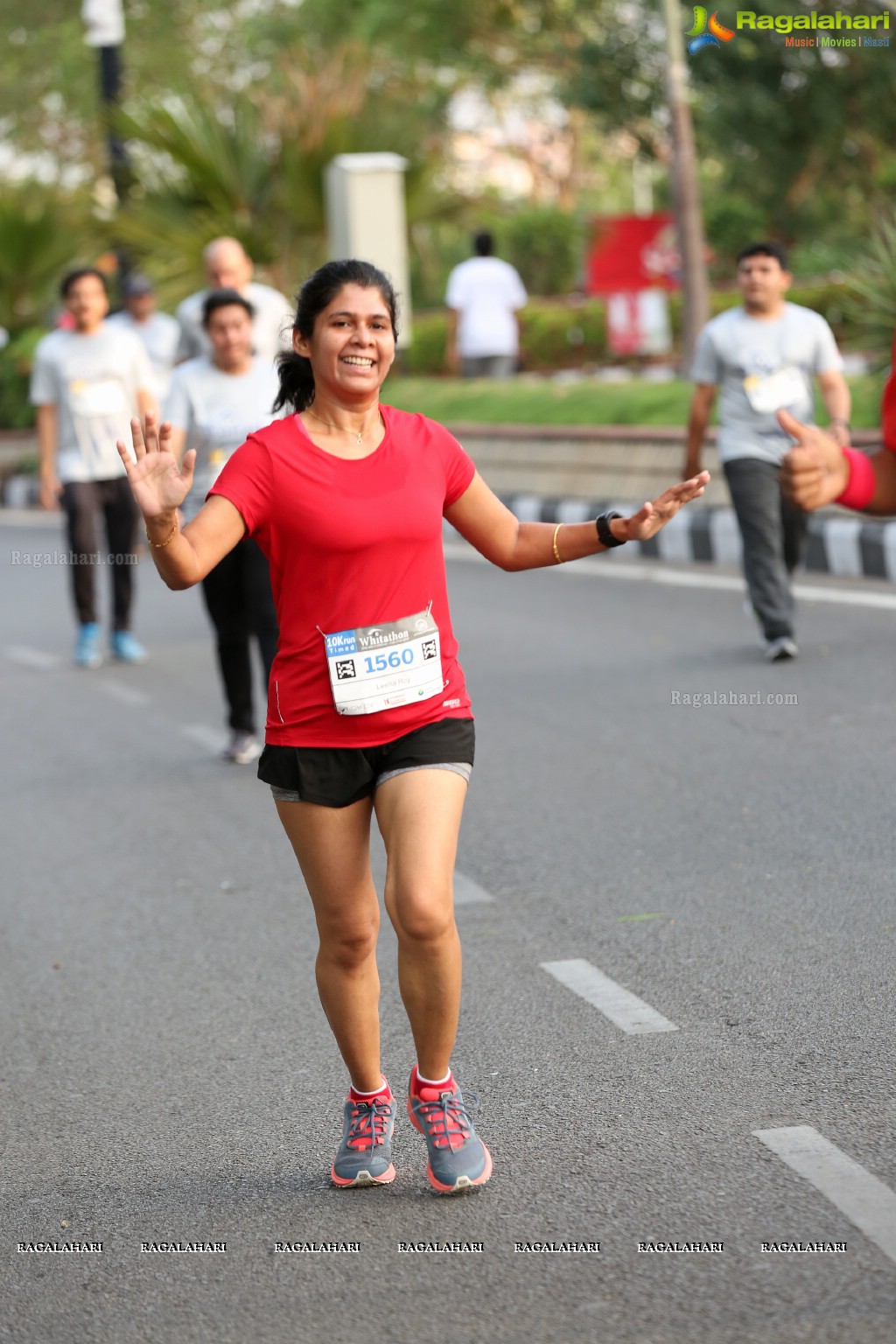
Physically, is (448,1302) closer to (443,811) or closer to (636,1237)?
(636,1237)

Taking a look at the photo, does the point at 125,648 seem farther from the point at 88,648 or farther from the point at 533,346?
the point at 533,346

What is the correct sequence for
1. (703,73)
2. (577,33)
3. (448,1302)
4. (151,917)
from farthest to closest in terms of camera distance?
(577,33) → (703,73) → (151,917) → (448,1302)

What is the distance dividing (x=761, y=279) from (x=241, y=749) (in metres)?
3.34

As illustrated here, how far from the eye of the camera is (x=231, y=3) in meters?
46.1

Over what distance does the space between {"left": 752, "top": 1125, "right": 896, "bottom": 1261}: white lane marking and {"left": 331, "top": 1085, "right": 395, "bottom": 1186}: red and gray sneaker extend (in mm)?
737

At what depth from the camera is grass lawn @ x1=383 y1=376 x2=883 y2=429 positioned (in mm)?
15109

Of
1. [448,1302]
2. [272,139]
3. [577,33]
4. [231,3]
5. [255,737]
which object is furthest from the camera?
[231,3]

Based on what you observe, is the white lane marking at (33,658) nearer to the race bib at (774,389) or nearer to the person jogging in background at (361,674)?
the race bib at (774,389)

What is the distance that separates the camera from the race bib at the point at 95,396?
36.9 ft

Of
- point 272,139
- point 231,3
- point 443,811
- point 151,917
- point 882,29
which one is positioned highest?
point 231,3

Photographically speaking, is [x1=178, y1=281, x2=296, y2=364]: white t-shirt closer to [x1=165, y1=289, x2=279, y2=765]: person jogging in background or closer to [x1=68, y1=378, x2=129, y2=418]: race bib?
[x1=165, y1=289, x2=279, y2=765]: person jogging in background

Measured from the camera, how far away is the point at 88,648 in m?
11.7

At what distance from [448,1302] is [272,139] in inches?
727

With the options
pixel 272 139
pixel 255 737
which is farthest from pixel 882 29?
pixel 255 737
